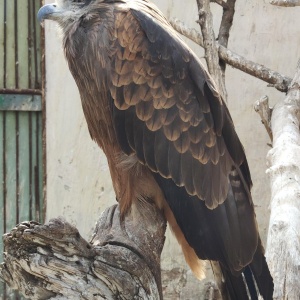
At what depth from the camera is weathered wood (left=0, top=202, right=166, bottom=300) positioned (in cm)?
331

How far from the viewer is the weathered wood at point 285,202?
3723mm

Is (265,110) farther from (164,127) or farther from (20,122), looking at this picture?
(20,122)

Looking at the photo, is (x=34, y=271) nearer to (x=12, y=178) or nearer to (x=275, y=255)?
(x=275, y=255)

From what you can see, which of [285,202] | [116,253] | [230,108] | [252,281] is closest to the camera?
[116,253]

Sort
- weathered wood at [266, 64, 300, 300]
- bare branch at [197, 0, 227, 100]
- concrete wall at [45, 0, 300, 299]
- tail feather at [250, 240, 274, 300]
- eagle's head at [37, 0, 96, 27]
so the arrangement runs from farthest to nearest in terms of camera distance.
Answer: concrete wall at [45, 0, 300, 299], bare branch at [197, 0, 227, 100], eagle's head at [37, 0, 96, 27], tail feather at [250, 240, 274, 300], weathered wood at [266, 64, 300, 300]

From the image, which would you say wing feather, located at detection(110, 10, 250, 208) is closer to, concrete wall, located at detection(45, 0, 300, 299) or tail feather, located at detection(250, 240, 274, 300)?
tail feather, located at detection(250, 240, 274, 300)

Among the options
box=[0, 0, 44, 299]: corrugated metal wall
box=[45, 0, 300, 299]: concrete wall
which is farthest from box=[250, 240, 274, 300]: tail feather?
box=[0, 0, 44, 299]: corrugated metal wall

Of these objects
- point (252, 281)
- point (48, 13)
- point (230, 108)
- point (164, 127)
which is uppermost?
point (48, 13)

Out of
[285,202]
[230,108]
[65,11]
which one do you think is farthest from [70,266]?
[230,108]

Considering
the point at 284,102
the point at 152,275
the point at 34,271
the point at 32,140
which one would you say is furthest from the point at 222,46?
the point at 34,271

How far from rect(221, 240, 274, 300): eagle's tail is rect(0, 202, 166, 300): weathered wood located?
465 millimetres

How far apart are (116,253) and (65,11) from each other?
1.37m

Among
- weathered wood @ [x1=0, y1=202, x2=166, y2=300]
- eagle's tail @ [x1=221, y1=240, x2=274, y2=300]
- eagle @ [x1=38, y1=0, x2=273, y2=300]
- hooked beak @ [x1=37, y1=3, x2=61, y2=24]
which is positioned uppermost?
hooked beak @ [x1=37, y1=3, x2=61, y2=24]

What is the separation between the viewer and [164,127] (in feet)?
13.9
